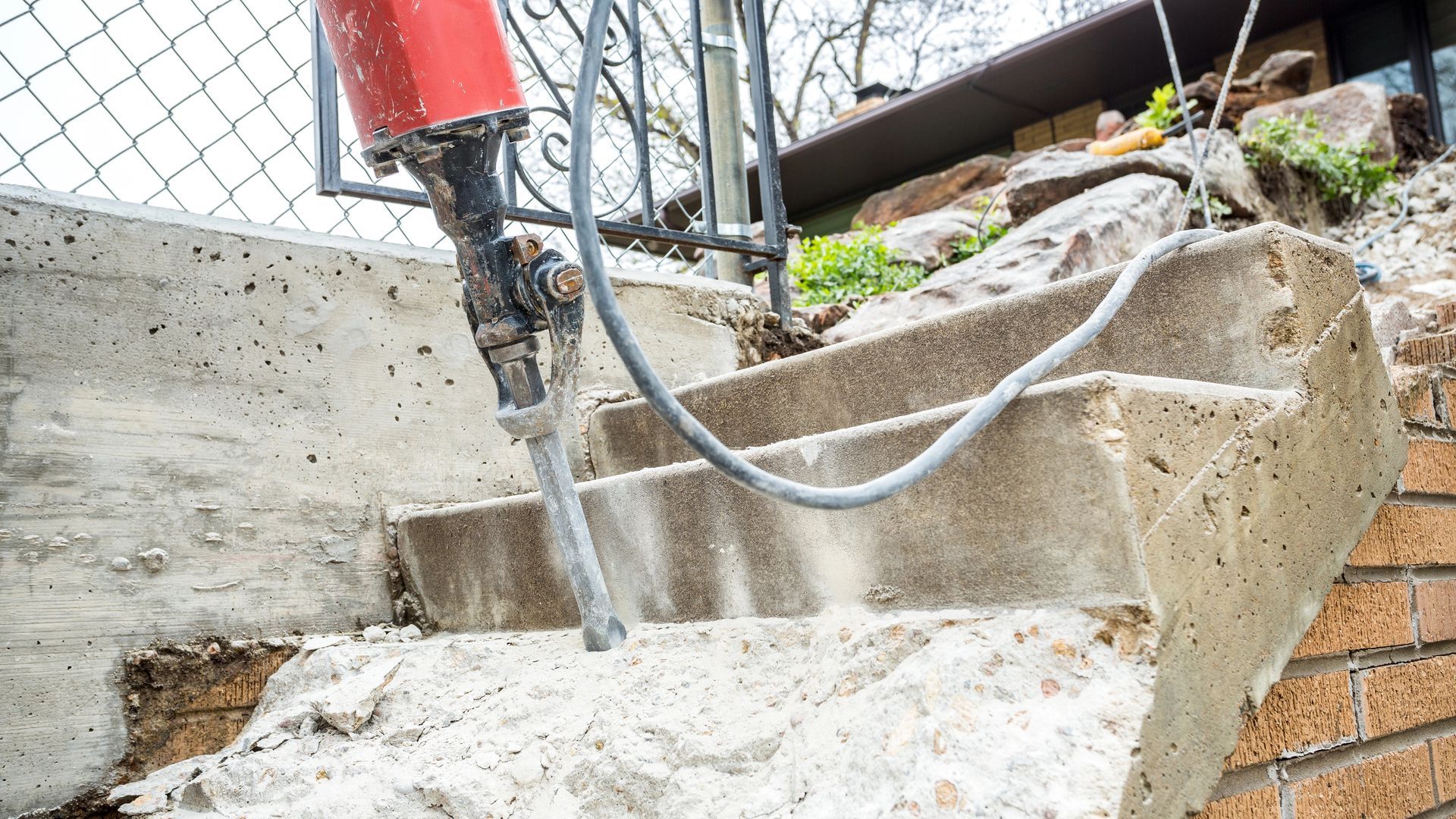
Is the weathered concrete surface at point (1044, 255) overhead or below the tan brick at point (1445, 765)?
overhead

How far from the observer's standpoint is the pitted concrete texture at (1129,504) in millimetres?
963

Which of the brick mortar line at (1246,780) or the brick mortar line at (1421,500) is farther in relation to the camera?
the brick mortar line at (1421,500)

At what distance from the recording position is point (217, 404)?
5.57 ft

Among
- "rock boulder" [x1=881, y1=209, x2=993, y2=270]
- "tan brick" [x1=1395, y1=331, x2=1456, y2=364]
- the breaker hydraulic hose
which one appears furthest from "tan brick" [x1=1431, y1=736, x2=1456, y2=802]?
"rock boulder" [x1=881, y1=209, x2=993, y2=270]

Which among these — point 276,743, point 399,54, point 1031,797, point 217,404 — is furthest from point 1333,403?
point 217,404

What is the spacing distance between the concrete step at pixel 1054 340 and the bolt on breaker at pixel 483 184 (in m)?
0.56

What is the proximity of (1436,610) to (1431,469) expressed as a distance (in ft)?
0.75

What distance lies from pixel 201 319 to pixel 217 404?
153 millimetres

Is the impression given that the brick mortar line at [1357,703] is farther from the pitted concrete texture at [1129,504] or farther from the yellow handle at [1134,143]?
the yellow handle at [1134,143]

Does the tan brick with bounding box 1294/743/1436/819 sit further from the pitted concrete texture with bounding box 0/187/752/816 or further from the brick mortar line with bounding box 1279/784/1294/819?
the pitted concrete texture with bounding box 0/187/752/816

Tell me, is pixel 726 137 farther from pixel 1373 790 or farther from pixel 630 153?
pixel 1373 790

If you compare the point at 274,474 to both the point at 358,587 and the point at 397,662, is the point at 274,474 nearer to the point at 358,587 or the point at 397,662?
the point at 358,587

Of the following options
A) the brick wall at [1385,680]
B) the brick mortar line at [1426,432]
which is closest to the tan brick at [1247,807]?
the brick wall at [1385,680]

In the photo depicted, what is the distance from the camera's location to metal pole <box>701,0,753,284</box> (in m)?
2.58
